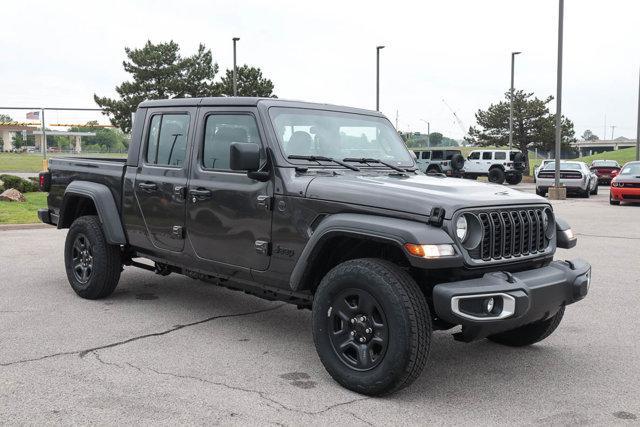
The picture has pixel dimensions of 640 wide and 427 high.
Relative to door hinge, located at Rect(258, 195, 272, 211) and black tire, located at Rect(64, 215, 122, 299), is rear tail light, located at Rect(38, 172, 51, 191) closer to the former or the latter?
black tire, located at Rect(64, 215, 122, 299)

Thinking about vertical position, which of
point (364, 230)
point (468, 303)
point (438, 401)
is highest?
point (364, 230)

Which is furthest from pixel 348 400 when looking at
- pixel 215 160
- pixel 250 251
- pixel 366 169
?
pixel 215 160

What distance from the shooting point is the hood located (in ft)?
13.2

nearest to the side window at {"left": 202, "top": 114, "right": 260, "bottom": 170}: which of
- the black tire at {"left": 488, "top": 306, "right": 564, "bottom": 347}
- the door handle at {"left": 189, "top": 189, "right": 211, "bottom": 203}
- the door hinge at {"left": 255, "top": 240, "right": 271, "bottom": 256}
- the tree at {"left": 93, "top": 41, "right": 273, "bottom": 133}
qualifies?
the door handle at {"left": 189, "top": 189, "right": 211, "bottom": 203}

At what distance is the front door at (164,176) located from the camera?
559cm

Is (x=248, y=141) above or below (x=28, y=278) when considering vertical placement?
above

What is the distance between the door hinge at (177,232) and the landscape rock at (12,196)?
11.7 m

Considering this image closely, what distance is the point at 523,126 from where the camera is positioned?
180ft

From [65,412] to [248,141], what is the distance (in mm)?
2323

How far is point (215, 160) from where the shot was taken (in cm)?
538

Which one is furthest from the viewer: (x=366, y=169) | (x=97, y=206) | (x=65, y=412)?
(x=97, y=206)

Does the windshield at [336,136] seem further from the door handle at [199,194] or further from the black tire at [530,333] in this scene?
the black tire at [530,333]

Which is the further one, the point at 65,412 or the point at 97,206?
the point at 97,206

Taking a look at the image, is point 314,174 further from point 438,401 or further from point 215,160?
point 438,401
